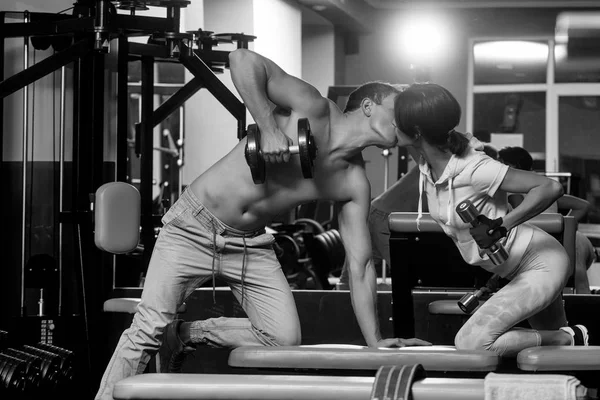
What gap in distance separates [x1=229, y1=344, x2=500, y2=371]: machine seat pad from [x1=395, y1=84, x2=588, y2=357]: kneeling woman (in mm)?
441

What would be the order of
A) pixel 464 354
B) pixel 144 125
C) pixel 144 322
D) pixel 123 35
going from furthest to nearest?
pixel 144 125
pixel 123 35
pixel 144 322
pixel 464 354

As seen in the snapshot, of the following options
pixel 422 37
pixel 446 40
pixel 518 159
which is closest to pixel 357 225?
pixel 518 159

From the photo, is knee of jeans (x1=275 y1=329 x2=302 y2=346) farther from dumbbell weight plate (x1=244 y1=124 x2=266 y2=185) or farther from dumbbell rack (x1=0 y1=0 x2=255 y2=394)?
dumbbell rack (x1=0 y1=0 x2=255 y2=394)

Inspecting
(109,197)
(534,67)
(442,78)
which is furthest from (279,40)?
(109,197)

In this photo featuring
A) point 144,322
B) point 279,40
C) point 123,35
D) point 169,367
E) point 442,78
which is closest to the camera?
point 144,322

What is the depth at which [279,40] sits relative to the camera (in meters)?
9.48

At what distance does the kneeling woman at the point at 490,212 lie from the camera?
298 centimetres

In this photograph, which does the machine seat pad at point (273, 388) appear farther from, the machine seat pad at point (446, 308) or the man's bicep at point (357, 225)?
the machine seat pad at point (446, 308)

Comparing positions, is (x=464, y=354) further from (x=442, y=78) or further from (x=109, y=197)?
(x=442, y=78)

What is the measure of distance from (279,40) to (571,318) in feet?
18.7

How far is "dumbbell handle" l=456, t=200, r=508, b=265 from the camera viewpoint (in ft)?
9.41

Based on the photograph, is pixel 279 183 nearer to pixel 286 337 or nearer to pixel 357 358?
pixel 286 337

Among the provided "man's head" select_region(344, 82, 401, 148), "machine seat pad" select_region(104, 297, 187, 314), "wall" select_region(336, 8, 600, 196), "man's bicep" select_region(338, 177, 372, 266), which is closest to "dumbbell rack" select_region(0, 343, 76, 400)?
"machine seat pad" select_region(104, 297, 187, 314)

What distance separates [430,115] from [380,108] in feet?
0.79
